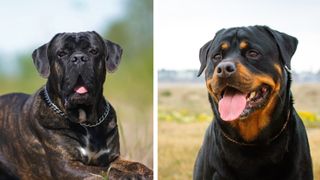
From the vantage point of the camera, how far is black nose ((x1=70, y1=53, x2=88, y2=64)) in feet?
11.4

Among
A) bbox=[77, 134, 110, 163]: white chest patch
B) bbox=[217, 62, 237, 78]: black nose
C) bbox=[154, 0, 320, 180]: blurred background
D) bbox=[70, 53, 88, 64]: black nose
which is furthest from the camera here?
bbox=[154, 0, 320, 180]: blurred background

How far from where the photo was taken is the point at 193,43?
400 centimetres

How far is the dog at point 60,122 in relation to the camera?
3539 millimetres

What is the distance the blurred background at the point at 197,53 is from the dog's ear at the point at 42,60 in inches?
27.1

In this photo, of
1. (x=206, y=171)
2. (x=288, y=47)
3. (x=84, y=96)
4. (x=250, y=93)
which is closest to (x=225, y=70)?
(x=250, y=93)

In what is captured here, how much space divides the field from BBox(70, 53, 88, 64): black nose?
661 millimetres

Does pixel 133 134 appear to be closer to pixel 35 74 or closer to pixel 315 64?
pixel 35 74

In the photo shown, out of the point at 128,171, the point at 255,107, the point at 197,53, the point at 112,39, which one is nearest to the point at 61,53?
the point at 112,39

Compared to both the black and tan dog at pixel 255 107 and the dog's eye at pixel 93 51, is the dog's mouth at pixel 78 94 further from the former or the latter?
the black and tan dog at pixel 255 107

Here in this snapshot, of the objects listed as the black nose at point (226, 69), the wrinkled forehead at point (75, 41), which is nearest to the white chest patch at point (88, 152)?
the wrinkled forehead at point (75, 41)

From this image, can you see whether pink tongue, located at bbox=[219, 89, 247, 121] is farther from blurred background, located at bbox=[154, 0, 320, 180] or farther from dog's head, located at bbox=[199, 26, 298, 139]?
blurred background, located at bbox=[154, 0, 320, 180]

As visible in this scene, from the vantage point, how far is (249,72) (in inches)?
117

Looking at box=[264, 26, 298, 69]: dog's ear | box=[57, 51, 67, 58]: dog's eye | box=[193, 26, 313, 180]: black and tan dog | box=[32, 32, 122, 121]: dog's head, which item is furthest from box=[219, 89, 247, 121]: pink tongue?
box=[57, 51, 67, 58]: dog's eye

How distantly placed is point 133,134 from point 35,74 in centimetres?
67
